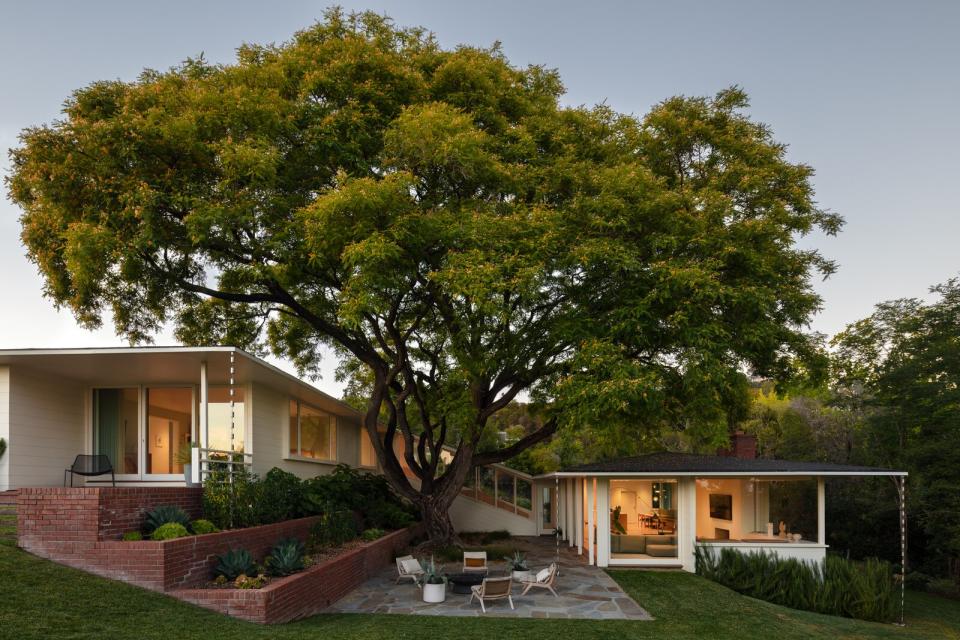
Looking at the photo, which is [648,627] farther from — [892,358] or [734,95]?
[892,358]

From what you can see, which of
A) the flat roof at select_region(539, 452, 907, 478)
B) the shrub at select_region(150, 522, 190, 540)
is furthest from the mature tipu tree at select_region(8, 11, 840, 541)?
the shrub at select_region(150, 522, 190, 540)

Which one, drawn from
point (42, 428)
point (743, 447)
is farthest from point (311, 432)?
point (743, 447)

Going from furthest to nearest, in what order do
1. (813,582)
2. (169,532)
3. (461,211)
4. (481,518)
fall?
Answer: (481,518)
(813,582)
(461,211)
(169,532)

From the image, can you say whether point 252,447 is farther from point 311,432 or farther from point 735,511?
point 735,511

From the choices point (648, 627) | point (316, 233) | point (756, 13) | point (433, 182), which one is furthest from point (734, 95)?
point (648, 627)

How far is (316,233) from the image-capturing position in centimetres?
1354

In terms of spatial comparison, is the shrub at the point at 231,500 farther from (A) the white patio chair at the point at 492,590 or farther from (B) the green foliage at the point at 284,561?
(A) the white patio chair at the point at 492,590

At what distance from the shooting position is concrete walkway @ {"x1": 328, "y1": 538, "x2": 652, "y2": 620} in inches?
477

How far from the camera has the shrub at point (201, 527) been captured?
10688 millimetres

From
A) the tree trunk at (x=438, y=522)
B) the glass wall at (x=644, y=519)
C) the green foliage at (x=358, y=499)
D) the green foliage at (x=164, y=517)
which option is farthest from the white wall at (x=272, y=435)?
the glass wall at (x=644, y=519)

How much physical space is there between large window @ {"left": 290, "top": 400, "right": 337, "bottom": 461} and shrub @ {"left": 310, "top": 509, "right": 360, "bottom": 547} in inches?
149

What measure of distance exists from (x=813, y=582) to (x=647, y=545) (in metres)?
4.00

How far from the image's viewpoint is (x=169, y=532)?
9.94m

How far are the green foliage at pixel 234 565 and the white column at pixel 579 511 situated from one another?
39.9 ft
